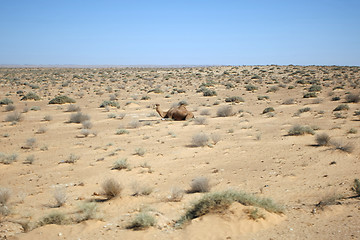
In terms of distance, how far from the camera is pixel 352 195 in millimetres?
6637

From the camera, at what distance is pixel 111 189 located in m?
7.20

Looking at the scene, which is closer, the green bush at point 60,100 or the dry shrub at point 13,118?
the dry shrub at point 13,118

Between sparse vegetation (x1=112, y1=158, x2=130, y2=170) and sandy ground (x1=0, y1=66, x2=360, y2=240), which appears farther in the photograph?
sparse vegetation (x1=112, y1=158, x2=130, y2=170)

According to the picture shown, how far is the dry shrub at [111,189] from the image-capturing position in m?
7.19

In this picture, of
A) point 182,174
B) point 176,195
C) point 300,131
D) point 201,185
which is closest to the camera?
point 176,195

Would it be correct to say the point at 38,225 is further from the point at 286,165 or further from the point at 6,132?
the point at 6,132

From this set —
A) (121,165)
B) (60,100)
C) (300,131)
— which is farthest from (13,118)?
(300,131)

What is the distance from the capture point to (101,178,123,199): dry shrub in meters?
7.19

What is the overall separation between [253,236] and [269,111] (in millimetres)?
16168

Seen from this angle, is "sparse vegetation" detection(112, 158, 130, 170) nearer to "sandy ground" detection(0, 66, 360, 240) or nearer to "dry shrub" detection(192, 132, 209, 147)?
"sandy ground" detection(0, 66, 360, 240)

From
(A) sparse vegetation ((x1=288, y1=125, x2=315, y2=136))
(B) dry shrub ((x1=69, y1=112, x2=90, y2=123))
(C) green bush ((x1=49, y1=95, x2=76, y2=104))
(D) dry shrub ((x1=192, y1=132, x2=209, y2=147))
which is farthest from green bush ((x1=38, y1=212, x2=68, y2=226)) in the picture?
(C) green bush ((x1=49, y1=95, x2=76, y2=104))

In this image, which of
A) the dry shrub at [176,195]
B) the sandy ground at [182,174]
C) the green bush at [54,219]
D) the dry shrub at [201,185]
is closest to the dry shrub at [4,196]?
the sandy ground at [182,174]

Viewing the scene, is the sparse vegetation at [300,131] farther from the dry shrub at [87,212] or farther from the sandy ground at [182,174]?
the dry shrub at [87,212]

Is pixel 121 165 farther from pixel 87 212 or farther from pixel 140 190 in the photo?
pixel 87 212
